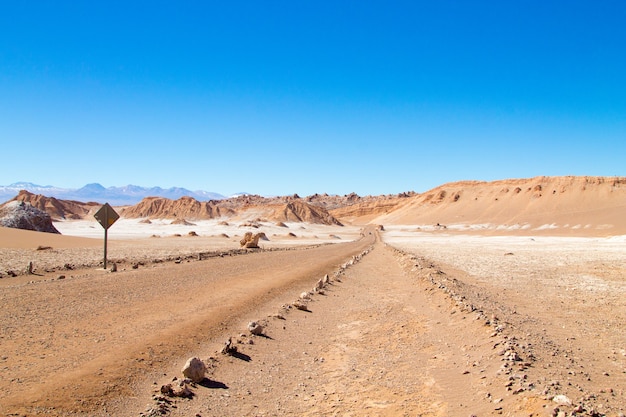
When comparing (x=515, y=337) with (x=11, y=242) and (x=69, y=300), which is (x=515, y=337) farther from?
(x=11, y=242)

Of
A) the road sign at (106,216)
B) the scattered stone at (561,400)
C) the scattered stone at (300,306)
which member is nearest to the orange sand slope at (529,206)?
the road sign at (106,216)

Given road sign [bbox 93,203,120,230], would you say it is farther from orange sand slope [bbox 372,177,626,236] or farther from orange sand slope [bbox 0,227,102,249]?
orange sand slope [bbox 372,177,626,236]

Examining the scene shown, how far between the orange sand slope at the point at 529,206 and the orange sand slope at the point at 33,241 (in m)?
70.9

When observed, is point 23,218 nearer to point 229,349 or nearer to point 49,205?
point 229,349

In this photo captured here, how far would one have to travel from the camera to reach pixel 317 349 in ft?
26.4

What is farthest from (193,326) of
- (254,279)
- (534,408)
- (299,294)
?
(254,279)

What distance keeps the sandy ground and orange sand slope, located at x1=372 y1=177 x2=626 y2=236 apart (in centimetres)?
7230

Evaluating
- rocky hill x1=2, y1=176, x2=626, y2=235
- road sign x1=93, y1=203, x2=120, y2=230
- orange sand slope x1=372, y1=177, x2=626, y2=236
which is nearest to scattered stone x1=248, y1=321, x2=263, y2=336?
road sign x1=93, y1=203, x2=120, y2=230

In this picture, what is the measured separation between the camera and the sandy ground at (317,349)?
5410 millimetres

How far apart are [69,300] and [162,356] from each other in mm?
5098

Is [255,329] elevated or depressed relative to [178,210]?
depressed

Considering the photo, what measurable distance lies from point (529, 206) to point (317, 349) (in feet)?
364

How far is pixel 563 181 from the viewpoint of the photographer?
114 m

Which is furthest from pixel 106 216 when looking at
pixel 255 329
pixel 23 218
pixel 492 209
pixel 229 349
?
pixel 492 209
